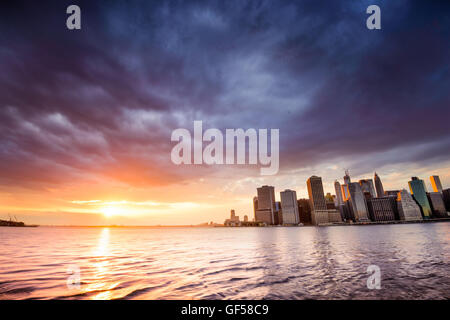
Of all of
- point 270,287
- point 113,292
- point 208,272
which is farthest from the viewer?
point 208,272

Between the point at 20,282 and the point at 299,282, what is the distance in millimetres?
20318

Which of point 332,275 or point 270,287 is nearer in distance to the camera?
point 270,287
